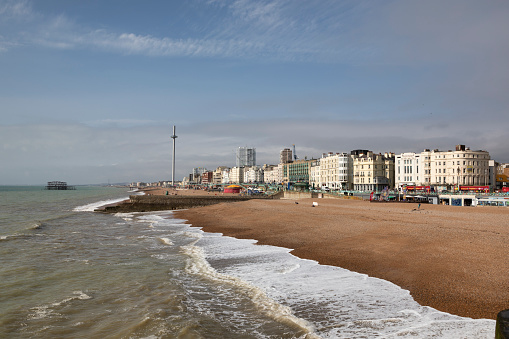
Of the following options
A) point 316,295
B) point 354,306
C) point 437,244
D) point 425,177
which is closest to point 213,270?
point 316,295

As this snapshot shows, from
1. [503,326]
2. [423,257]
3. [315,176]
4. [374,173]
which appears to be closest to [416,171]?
[374,173]

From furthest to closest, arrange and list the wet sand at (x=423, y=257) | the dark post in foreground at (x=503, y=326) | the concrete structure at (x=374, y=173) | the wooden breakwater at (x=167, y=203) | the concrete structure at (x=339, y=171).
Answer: the concrete structure at (x=339, y=171), the concrete structure at (x=374, y=173), the wooden breakwater at (x=167, y=203), the wet sand at (x=423, y=257), the dark post in foreground at (x=503, y=326)

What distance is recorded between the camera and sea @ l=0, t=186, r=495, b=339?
31.1 feet

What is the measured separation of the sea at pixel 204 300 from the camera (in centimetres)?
947

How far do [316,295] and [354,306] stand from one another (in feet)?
5.22

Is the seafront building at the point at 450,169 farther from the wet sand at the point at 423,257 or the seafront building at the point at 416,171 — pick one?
the wet sand at the point at 423,257

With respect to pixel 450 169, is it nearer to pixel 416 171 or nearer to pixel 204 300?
pixel 416 171

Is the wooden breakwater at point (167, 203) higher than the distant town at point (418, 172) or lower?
lower

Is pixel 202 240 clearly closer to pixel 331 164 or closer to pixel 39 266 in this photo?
pixel 39 266

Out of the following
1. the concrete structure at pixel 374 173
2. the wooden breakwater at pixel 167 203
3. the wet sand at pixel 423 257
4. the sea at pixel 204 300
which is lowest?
the wooden breakwater at pixel 167 203

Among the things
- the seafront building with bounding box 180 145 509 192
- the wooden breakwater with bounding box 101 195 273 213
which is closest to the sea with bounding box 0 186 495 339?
the wooden breakwater with bounding box 101 195 273 213

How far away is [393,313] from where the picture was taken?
33.5ft

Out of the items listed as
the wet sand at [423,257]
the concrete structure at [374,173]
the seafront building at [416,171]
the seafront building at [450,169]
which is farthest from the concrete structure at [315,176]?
the wet sand at [423,257]

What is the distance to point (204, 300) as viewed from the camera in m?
12.4
